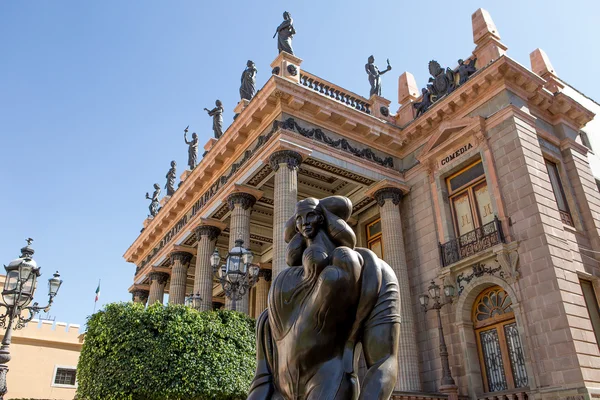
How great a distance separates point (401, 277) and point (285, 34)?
31.2 ft

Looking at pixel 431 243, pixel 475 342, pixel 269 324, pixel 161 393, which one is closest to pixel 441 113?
pixel 431 243

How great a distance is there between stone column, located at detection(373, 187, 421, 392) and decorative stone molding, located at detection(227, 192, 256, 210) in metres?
4.51

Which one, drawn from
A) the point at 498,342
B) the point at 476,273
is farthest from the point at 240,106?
the point at 498,342

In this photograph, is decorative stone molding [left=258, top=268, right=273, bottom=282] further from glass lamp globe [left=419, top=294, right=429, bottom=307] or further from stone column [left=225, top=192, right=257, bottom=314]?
glass lamp globe [left=419, top=294, right=429, bottom=307]

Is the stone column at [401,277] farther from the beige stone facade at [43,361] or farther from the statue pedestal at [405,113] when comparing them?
the beige stone facade at [43,361]

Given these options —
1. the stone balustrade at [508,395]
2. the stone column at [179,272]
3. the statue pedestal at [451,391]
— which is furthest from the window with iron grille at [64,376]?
the stone balustrade at [508,395]

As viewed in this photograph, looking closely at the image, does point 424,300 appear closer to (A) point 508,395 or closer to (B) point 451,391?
(B) point 451,391

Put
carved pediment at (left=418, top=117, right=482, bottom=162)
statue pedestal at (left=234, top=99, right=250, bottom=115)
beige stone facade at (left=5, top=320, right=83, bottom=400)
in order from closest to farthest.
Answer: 1. carved pediment at (left=418, top=117, right=482, bottom=162)
2. statue pedestal at (left=234, top=99, right=250, bottom=115)
3. beige stone facade at (left=5, top=320, right=83, bottom=400)

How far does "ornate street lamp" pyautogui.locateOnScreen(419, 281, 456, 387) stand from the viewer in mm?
12492

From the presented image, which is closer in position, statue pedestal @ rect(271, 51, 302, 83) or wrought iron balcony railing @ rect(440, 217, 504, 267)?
wrought iron balcony railing @ rect(440, 217, 504, 267)

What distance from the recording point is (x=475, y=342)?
13945mm

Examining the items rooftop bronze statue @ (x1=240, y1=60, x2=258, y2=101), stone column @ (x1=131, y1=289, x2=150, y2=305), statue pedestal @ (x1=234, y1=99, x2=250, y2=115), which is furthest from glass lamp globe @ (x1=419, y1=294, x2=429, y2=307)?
stone column @ (x1=131, y1=289, x2=150, y2=305)

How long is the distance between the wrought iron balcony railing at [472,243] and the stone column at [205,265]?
8.60 metres

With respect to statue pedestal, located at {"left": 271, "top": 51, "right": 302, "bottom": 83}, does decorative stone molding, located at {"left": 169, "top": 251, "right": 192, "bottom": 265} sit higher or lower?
lower
